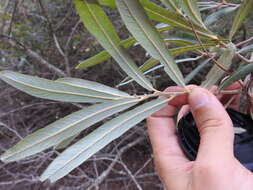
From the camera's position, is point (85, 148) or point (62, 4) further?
point (62, 4)

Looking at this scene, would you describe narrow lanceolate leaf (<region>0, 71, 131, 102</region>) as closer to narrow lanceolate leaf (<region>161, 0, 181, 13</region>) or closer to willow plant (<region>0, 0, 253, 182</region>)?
willow plant (<region>0, 0, 253, 182</region>)

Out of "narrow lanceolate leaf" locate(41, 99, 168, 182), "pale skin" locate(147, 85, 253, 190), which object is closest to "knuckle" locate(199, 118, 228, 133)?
"pale skin" locate(147, 85, 253, 190)

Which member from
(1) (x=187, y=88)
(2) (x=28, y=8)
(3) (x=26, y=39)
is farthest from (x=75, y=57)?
(1) (x=187, y=88)

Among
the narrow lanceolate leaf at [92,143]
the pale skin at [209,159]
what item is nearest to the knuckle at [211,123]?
the pale skin at [209,159]

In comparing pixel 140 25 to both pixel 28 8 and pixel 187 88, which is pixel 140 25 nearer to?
pixel 187 88

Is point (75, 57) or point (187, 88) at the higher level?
point (187, 88)

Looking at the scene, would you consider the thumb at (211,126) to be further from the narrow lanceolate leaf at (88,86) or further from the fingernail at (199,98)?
the narrow lanceolate leaf at (88,86)

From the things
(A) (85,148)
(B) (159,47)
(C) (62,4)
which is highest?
(C) (62,4)
